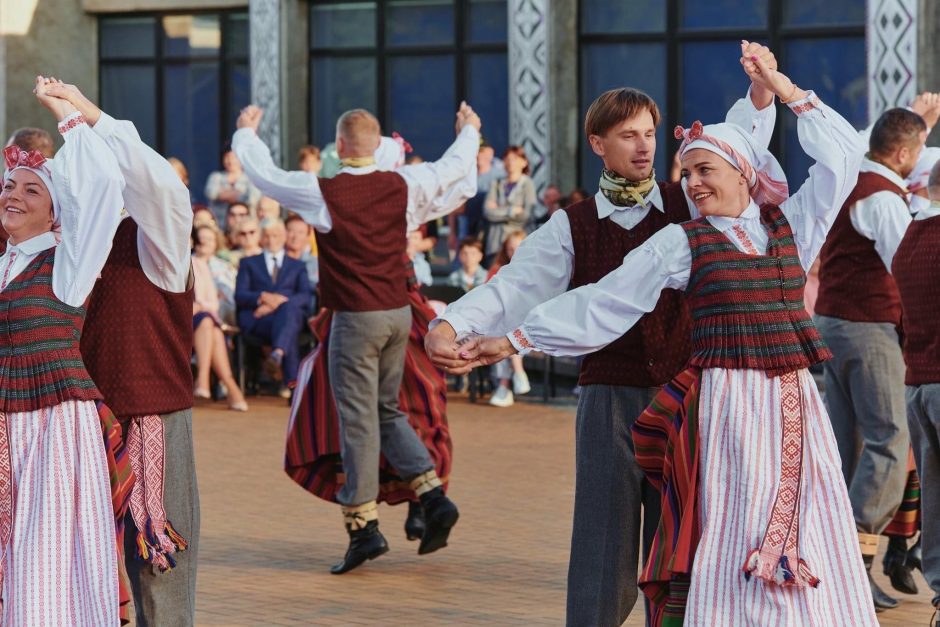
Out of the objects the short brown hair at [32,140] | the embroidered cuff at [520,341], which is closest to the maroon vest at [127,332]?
the short brown hair at [32,140]

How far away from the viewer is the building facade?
17.2 meters

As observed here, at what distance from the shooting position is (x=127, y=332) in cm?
566

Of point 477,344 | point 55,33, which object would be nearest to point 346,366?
point 477,344

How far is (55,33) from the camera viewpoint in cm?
2167

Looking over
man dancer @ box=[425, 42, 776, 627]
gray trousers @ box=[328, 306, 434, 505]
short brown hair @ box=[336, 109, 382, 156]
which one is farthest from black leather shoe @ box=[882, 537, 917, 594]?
short brown hair @ box=[336, 109, 382, 156]

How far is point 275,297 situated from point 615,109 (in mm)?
9196

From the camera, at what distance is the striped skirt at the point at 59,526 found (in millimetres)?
5266

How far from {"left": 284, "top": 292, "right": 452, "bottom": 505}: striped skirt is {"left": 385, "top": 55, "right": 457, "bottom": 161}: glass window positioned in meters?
10.7

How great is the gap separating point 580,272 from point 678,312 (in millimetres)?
321

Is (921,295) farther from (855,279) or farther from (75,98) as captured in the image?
(75,98)

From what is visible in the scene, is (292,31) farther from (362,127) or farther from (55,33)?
(362,127)

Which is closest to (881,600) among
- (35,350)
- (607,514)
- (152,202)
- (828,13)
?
(607,514)

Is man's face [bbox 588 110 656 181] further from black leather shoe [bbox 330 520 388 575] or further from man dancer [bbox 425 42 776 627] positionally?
black leather shoe [bbox 330 520 388 575]

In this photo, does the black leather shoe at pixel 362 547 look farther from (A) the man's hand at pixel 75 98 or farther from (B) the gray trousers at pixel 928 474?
(A) the man's hand at pixel 75 98
